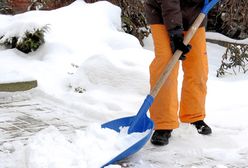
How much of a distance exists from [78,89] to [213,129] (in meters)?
1.88

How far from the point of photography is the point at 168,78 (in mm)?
3484

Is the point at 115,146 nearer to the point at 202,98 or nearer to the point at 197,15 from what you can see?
the point at 202,98

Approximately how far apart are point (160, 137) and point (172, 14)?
2.99 ft

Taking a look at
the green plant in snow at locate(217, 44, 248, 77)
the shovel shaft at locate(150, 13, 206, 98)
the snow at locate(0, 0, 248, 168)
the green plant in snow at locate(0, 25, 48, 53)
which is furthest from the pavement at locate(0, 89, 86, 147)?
the green plant in snow at locate(217, 44, 248, 77)

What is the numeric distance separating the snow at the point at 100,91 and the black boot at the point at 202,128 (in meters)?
0.04

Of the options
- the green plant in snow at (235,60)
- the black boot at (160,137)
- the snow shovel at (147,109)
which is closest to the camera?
the snow shovel at (147,109)

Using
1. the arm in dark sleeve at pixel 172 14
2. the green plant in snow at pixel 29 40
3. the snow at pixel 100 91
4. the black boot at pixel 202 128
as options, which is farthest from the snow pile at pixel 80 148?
the green plant in snow at pixel 29 40

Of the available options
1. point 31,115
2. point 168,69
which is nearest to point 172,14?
point 168,69

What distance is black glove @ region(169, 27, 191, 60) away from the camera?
3379mm

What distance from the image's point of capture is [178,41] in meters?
3.39

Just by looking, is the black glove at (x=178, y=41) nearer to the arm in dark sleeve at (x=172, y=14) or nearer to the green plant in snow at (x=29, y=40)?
the arm in dark sleeve at (x=172, y=14)

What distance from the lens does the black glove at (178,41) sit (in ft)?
11.1

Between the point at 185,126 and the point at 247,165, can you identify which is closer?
the point at 247,165

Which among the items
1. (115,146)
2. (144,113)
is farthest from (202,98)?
(115,146)
